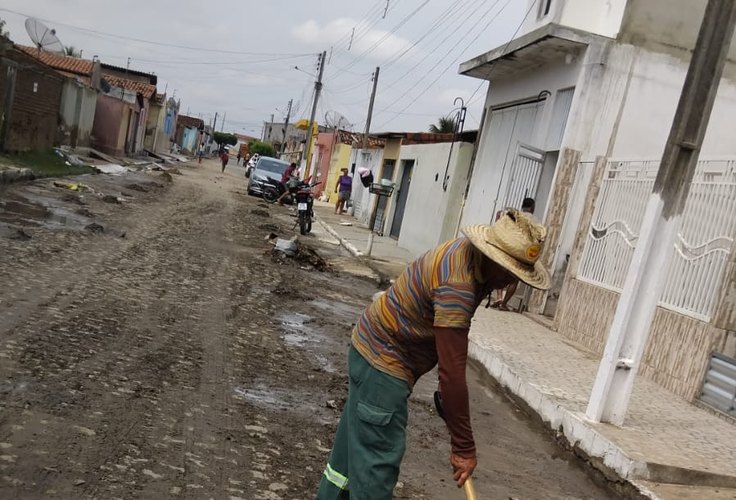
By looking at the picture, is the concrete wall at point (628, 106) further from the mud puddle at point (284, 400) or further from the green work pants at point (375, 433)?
the green work pants at point (375, 433)

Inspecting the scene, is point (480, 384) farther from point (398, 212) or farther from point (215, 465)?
point (398, 212)

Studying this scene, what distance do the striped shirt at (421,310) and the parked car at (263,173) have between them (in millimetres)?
24590

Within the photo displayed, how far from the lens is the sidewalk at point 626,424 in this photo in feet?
16.1

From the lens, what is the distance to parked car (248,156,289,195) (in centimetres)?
2783

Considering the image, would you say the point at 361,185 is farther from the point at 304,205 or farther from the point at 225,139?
the point at 225,139

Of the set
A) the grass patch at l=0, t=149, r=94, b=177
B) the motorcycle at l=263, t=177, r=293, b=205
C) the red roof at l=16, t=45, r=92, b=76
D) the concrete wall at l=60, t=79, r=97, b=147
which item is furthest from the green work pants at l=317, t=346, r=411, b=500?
the red roof at l=16, t=45, r=92, b=76

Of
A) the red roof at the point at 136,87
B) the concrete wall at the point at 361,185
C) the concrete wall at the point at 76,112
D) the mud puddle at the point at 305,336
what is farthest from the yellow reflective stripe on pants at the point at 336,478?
the red roof at the point at 136,87

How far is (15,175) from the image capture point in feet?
50.9

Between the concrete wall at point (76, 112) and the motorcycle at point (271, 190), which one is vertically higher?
the concrete wall at point (76, 112)

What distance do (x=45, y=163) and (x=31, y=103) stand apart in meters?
1.89

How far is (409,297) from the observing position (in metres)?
2.87

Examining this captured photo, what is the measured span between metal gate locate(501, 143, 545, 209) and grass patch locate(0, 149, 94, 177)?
448 inches

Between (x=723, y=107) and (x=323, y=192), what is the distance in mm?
30448

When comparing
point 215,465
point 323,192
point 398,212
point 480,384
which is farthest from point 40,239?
point 323,192
